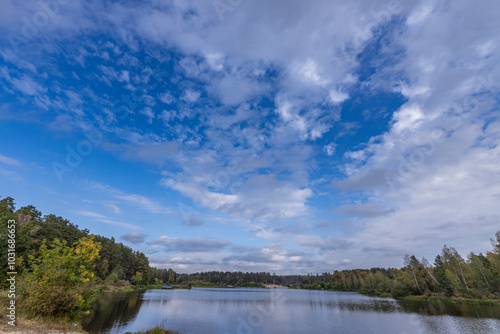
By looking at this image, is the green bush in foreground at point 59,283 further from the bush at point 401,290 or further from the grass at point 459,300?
the bush at point 401,290

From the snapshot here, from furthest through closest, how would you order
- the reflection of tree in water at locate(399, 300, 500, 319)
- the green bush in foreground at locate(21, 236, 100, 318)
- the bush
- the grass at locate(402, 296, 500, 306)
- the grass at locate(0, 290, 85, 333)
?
the bush
the grass at locate(402, 296, 500, 306)
the reflection of tree in water at locate(399, 300, 500, 319)
the green bush in foreground at locate(21, 236, 100, 318)
the grass at locate(0, 290, 85, 333)

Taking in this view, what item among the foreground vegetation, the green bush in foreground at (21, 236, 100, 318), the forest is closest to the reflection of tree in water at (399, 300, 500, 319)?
the foreground vegetation

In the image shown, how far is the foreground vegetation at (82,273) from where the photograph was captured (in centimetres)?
1895

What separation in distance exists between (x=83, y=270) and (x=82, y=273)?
235 mm

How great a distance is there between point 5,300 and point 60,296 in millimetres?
4465

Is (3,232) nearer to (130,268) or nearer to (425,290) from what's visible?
(425,290)

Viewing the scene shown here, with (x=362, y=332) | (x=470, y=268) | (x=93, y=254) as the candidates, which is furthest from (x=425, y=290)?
(x=93, y=254)

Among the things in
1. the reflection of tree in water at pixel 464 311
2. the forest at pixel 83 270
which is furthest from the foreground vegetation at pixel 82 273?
the reflection of tree in water at pixel 464 311

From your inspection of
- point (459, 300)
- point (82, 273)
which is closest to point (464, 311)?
point (459, 300)

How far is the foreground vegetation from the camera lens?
62.2 feet

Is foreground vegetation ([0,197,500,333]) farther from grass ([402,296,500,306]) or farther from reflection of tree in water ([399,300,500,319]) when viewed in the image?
reflection of tree in water ([399,300,500,319])

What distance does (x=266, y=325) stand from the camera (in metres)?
37.0

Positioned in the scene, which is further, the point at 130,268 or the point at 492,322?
the point at 130,268

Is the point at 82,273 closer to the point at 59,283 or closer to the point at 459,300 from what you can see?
the point at 59,283
